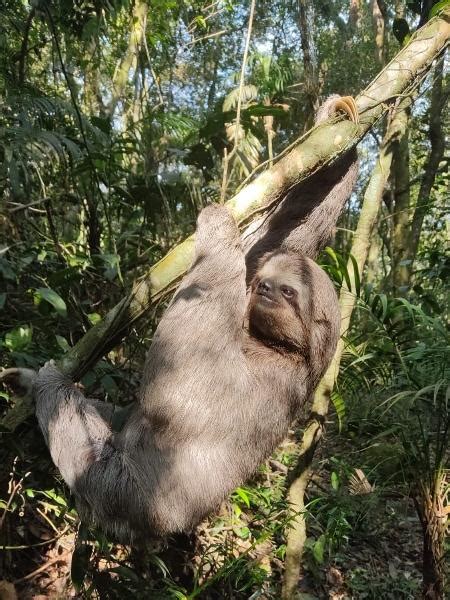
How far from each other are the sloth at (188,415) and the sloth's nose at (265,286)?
30cm

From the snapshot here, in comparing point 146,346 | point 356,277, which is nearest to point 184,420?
point 146,346

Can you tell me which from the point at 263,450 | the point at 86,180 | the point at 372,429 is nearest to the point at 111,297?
the point at 86,180

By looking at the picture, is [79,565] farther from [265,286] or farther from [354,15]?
[354,15]

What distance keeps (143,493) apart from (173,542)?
166 centimetres

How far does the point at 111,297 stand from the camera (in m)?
5.32

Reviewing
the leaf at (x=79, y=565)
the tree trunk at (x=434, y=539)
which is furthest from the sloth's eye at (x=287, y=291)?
the leaf at (x=79, y=565)

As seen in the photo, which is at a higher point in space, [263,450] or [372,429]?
[263,450]

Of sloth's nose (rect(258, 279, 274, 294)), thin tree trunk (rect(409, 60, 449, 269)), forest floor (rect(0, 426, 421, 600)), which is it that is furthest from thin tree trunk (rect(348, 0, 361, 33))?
sloth's nose (rect(258, 279, 274, 294))

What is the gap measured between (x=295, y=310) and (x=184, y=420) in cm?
128

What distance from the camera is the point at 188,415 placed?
12.3ft

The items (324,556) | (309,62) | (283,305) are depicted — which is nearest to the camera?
(283,305)

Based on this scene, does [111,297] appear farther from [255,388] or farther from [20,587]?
[20,587]

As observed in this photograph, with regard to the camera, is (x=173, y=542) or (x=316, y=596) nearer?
(x=173, y=542)

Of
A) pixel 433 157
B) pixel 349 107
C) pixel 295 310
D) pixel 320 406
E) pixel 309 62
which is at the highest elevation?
pixel 309 62
